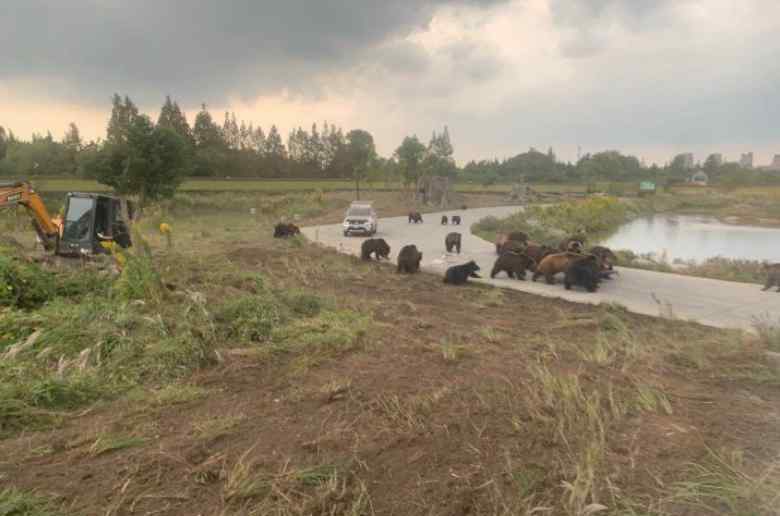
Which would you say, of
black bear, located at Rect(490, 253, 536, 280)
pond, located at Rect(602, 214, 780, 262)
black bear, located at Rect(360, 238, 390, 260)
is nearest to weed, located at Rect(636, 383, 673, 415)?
black bear, located at Rect(490, 253, 536, 280)

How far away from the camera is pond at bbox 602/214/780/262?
1956cm

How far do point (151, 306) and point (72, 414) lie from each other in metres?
2.77

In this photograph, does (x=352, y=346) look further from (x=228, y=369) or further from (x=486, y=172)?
(x=486, y=172)

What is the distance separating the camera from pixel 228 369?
4.98 m

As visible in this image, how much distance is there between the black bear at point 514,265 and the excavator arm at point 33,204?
11241 mm

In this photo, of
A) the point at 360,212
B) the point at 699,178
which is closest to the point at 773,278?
the point at 360,212

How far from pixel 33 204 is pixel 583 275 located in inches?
531

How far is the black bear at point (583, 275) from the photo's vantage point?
34.8ft

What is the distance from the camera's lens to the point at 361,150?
70812 mm

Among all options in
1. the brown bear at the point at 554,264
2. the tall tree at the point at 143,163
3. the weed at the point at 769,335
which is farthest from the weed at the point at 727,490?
the tall tree at the point at 143,163

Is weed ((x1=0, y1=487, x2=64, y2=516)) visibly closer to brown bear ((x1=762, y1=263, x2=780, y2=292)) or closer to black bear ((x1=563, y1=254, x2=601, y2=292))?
black bear ((x1=563, y1=254, x2=601, y2=292))

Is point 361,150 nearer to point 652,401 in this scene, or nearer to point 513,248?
point 513,248

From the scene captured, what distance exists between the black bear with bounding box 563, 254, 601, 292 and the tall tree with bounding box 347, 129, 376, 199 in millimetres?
42267

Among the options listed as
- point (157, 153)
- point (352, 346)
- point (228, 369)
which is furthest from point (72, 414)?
point (157, 153)
